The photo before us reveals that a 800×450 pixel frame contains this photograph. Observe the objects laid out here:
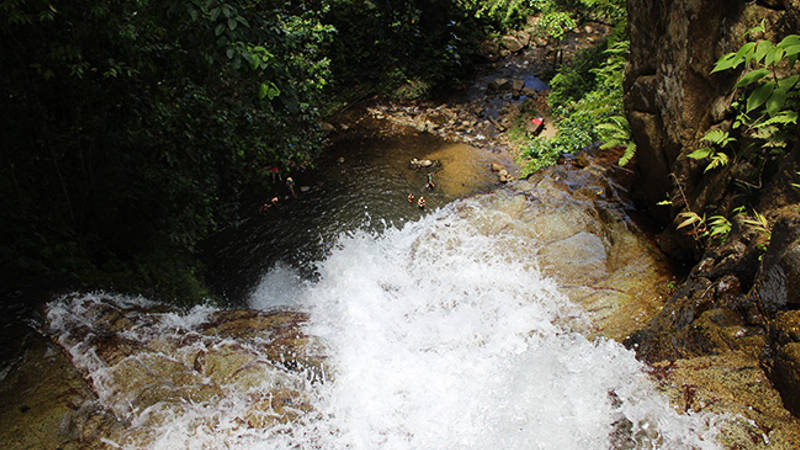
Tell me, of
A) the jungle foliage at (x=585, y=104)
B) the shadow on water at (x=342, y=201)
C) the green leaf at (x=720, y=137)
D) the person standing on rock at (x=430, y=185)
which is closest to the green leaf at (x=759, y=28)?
the green leaf at (x=720, y=137)

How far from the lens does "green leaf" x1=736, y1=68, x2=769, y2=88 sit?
164 inches

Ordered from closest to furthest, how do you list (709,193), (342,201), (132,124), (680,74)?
(709,193) → (680,74) → (132,124) → (342,201)

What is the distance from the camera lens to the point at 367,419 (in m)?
4.56

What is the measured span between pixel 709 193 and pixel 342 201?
7.35 meters

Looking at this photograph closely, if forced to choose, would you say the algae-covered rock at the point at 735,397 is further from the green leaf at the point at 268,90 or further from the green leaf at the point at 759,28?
the green leaf at the point at 268,90

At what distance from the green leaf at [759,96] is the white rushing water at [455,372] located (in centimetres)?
293

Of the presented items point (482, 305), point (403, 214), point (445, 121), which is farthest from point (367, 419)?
point (445, 121)

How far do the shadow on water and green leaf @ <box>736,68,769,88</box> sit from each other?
6428mm

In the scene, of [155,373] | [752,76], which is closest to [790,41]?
[752,76]

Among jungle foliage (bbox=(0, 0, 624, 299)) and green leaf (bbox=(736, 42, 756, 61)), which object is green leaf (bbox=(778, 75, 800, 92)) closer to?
green leaf (bbox=(736, 42, 756, 61))

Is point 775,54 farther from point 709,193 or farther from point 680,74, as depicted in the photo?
point 709,193

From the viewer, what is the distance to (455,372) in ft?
16.5

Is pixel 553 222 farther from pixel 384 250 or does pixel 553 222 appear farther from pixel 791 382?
pixel 791 382

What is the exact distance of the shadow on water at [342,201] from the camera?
853 centimetres
